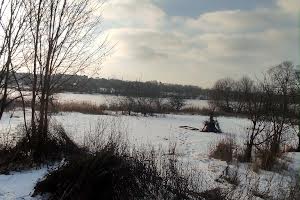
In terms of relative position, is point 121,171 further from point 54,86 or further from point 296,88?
point 296,88

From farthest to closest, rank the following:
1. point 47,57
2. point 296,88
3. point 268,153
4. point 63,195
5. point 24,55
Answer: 1. point 296,88
2. point 268,153
3. point 47,57
4. point 24,55
5. point 63,195

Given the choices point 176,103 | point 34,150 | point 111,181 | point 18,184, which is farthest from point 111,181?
point 176,103

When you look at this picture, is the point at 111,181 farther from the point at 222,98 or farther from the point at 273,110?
the point at 222,98

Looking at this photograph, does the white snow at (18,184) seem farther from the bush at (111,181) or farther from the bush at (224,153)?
the bush at (224,153)

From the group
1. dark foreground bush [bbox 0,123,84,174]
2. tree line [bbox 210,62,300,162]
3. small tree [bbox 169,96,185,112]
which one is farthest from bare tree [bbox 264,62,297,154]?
small tree [bbox 169,96,185,112]

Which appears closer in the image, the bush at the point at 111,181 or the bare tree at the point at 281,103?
the bush at the point at 111,181

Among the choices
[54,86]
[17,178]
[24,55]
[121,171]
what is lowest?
[17,178]

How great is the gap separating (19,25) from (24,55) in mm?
1083

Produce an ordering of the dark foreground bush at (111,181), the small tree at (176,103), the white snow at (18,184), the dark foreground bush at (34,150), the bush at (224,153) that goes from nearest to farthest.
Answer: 1. the dark foreground bush at (111,181)
2. the white snow at (18,184)
3. the dark foreground bush at (34,150)
4. the bush at (224,153)
5. the small tree at (176,103)

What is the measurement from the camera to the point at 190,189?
629 centimetres

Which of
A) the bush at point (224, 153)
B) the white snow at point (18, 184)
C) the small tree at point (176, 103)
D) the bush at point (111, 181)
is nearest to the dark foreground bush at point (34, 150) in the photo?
the white snow at point (18, 184)

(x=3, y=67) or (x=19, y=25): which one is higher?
(x=19, y=25)

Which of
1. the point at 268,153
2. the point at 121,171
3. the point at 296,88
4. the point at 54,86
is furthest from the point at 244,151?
the point at 121,171

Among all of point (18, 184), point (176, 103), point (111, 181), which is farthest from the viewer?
point (176, 103)
